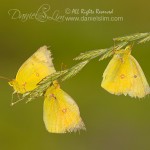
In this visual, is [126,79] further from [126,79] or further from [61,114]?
[61,114]

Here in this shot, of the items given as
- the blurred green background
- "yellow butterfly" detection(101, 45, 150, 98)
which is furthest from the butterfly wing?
the blurred green background

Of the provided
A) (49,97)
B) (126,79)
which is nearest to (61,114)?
(49,97)

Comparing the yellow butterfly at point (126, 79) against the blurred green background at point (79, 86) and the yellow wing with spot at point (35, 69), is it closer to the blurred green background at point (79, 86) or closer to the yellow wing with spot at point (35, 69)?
the yellow wing with spot at point (35, 69)

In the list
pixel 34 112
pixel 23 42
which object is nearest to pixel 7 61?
pixel 23 42

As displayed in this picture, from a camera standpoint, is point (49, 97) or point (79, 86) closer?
point (49, 97)

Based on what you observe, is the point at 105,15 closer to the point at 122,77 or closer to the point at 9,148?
the point at 9,148

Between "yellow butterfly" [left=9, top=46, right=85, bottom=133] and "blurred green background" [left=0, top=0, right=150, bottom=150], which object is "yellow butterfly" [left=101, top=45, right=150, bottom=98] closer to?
"yellow butterfly" [left=9, top=46, right=85, bottom=133]
